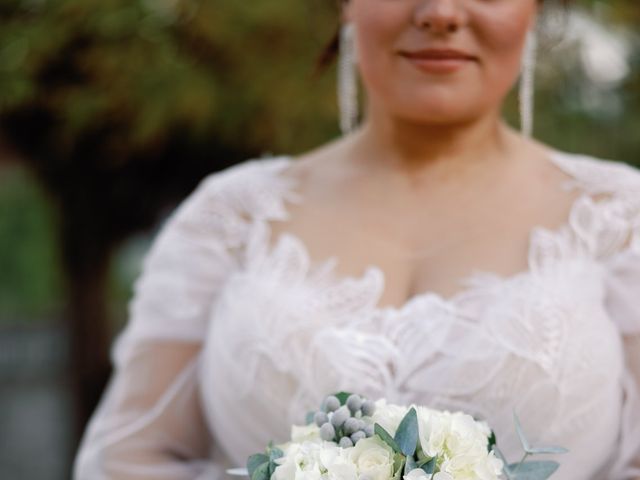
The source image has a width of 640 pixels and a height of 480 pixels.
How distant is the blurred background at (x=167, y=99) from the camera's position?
3977mm

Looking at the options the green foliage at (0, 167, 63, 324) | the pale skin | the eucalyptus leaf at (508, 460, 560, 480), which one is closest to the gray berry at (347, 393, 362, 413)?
the eucalyptus leaf at (508, 460, 560, 480)

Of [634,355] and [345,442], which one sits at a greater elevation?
[345,442]

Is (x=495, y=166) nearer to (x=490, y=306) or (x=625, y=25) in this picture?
(x=490, y=306)

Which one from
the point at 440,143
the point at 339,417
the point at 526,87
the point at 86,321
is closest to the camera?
the point at 339,417

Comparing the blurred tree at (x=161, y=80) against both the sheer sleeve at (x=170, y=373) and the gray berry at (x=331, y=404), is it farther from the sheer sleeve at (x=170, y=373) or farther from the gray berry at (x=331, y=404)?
the gray berry at (x=331, y=404)

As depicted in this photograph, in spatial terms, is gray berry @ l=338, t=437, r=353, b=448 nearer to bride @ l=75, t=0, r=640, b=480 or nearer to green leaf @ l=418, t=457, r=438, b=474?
green leaf @ l=418, t=457, r=438, b=474

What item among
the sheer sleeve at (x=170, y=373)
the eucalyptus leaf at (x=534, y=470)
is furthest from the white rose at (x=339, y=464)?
the sheer sleeve at (x=170, y=373)

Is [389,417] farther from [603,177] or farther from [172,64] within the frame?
[172,64]

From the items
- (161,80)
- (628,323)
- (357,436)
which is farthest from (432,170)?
(161,80)

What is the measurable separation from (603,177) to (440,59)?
0.44m

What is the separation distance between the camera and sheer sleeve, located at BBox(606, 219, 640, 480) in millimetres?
2008

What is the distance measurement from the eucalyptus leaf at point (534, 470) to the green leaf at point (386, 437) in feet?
0.67

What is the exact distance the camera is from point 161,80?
3.95 m

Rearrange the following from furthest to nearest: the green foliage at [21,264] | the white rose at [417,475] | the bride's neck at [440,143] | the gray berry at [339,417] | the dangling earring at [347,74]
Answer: the green foliage at [21,264] < the dangling earring at [347,74] < the bride's neck at [440,143] < the gray berry at [339,417] < the white rose at [417,475]
